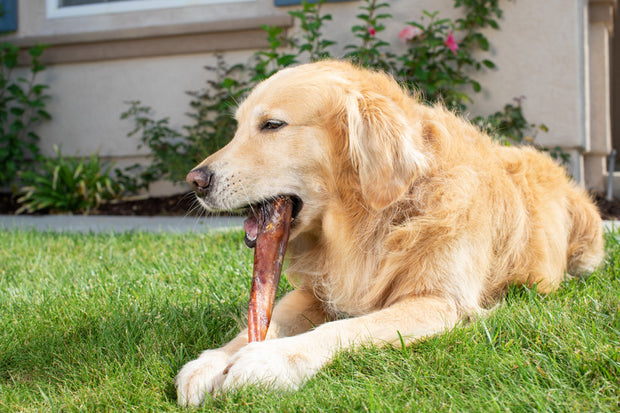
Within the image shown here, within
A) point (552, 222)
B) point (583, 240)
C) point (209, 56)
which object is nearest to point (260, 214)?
point (552, 222)

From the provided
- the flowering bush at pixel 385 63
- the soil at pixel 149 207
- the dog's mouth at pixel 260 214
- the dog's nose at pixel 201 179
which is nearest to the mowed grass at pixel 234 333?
the dog's mouth at pixel 260 214

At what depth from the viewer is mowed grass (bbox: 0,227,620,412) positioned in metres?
1.52

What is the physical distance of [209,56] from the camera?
6.48 meters

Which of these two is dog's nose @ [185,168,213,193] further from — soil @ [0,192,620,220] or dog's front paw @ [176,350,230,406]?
soil @ [0,192,620,220]

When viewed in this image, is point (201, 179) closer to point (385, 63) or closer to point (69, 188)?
point (385, 63)

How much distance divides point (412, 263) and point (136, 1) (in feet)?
18.9

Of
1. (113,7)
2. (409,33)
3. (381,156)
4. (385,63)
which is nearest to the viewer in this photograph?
(381,156)

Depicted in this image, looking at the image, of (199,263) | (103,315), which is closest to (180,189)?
(199,263)

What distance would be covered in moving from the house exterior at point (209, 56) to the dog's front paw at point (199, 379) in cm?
470

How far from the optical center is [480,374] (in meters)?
1.62

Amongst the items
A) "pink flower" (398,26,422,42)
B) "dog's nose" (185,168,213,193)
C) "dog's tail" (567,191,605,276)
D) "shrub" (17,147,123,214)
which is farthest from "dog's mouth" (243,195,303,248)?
"shrub" (17,147,123,214)

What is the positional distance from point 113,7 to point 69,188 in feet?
7.04

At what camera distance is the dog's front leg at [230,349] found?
1651 mm

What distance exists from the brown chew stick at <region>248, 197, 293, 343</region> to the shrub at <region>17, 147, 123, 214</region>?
15.4 feet
